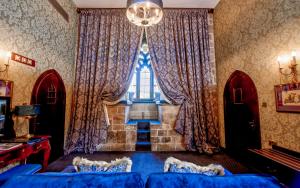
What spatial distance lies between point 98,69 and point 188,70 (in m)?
2.44

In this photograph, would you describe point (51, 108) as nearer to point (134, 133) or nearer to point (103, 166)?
point (134, 133)

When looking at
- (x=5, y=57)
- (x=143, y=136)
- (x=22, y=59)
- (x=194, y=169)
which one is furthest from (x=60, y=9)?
(x=194, y=169)

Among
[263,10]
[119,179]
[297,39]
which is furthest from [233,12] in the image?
[119,179]

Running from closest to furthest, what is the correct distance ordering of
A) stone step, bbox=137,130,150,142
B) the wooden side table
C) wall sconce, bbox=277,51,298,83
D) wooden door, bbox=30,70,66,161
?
the wooden side table < wall sconce, bbox=277,51,298,83 < wooden door, bbox=30,70,66,161 < stone step, bbox=137,130,150,142

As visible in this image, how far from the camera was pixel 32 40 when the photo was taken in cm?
274

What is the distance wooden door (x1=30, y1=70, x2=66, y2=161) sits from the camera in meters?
2.95

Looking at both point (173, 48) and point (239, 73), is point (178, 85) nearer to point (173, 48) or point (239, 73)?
point (173, 48)

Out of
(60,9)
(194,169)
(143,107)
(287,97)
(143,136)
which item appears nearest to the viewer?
(194,169)

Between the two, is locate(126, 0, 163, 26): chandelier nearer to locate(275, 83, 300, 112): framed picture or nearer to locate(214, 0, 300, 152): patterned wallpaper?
locate(214, 0, 300, 152): patterned wallpaper

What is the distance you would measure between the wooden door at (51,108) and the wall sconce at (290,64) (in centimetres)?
418

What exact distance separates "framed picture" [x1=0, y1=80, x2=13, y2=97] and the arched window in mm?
3047

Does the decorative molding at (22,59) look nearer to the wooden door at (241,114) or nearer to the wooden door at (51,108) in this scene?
the wooden door at (51,108)

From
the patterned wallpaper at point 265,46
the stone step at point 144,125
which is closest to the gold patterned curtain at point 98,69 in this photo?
the stone step at point 144,125

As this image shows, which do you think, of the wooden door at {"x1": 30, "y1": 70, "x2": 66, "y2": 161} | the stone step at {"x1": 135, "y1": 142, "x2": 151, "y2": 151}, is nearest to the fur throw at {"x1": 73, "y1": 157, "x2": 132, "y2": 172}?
the wooden door at {"x1": 30, "y1": 70, "x2": 66, "y2": 161}
